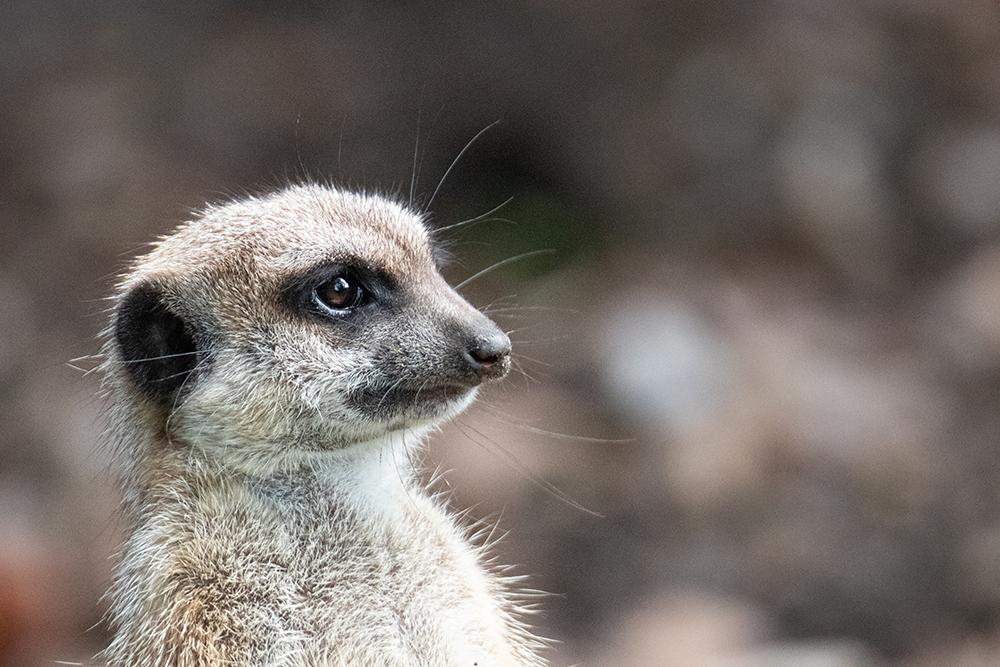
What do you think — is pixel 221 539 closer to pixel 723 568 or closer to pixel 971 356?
pixel 723 568

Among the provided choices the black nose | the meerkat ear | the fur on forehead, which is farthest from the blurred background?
the meerkat ear

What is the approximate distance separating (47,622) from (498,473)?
2387mm

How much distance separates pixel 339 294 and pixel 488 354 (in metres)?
0.40

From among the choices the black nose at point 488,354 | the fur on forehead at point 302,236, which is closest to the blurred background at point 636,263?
the fur on forehead at point 302,236

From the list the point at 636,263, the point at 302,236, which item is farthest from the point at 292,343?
the point at 636,263

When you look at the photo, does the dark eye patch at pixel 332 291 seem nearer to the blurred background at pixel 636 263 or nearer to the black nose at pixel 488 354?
the black nose at pixel 488 354

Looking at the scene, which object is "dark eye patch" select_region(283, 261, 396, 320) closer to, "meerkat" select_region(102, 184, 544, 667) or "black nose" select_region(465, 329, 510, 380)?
"meerkat" select_region(102, 184, 544, 667)

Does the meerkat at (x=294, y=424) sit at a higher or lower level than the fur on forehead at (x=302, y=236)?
lower

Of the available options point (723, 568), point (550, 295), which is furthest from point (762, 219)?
point (723, 568)

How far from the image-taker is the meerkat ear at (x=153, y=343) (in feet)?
8.21

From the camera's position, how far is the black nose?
2.44m

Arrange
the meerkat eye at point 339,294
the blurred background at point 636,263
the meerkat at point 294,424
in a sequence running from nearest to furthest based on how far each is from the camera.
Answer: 1. the meerkat at point 294,424
2. the meerkat eye at point 339,294
3. the blurred background at point 636,263

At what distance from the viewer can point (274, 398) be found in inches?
96.0

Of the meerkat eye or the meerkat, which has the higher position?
the meerkat eye
